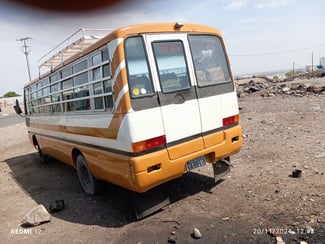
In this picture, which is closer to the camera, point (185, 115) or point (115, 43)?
point (115, 43)

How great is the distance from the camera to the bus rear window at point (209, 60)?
437cm

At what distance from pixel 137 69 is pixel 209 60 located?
132 cm

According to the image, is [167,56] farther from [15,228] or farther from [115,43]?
[15,228]

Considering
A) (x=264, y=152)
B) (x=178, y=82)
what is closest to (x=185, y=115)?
(x=178, y=82)

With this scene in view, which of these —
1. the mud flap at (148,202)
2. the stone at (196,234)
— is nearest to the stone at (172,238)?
the stone at (196,234)

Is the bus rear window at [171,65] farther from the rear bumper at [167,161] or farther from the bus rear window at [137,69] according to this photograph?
the rear bumper at [167,161]

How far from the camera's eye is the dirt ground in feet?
11.6

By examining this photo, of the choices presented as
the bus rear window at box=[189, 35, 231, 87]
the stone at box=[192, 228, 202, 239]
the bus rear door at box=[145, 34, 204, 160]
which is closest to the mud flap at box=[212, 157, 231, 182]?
the bus rear door at box=[145, 34, 204, 160]

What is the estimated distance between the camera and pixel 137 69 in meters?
3.83

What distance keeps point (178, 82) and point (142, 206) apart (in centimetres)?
183

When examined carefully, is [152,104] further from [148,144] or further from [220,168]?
[220,168]

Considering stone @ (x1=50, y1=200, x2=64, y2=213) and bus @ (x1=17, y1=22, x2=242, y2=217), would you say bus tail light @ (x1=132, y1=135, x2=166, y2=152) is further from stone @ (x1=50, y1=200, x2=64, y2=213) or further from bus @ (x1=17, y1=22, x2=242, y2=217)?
stone @ (x1=50, y1=200, x2=64, y2=213)

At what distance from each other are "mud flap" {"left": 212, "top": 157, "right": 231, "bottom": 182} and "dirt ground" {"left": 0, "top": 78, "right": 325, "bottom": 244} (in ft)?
0.49

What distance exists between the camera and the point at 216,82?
4.59 meters
